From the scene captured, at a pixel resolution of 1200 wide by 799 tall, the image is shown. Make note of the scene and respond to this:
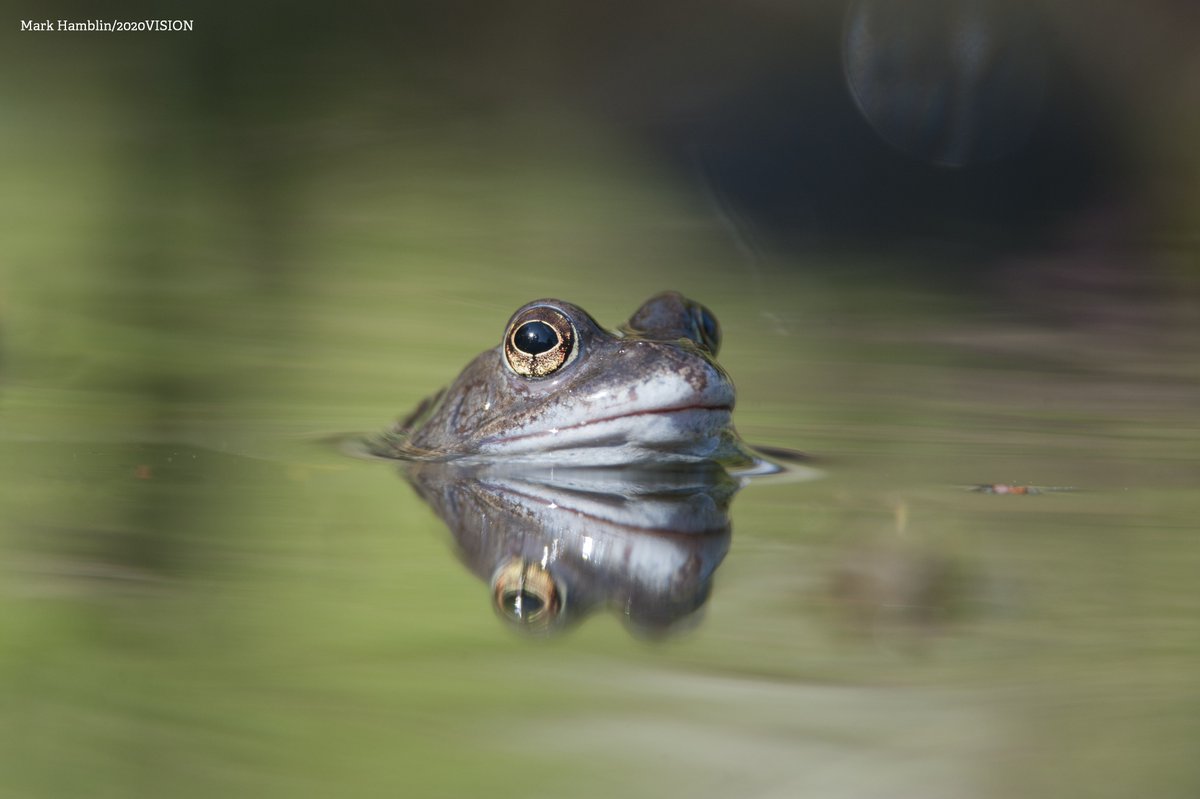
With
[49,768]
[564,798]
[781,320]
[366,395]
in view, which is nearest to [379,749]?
[564,798]

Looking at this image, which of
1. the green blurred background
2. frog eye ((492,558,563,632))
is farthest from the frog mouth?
frog eye ((492,558,563,632))

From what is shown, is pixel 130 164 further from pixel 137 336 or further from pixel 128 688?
pixel 128 688

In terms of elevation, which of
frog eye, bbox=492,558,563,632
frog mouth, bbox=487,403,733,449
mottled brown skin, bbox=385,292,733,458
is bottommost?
frog eye, bbox=492,558,563,632

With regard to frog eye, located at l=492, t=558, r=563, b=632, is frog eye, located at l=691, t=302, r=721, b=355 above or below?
above

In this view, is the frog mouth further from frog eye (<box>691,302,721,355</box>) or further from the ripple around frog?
frog eye (<box>691,302,721,355</box>)

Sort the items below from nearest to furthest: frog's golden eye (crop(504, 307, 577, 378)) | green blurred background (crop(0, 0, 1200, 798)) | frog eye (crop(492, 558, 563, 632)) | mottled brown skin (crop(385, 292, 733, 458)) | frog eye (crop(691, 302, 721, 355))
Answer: green blurred background (crop(0, 0, 1200, 798)) → frog eye (crop(492, 558, 563, 632)) → mottled brown skin (crop(385, 292, 733, 458)) → frog's golden eye (crop(504, 307, 577, 378)) → frog eye (crop(691, 302, 721, 355))

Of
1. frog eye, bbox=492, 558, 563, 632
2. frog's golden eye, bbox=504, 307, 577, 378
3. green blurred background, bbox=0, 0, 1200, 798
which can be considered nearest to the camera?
green blurred background, bbox=0, 0, 1200, 798
